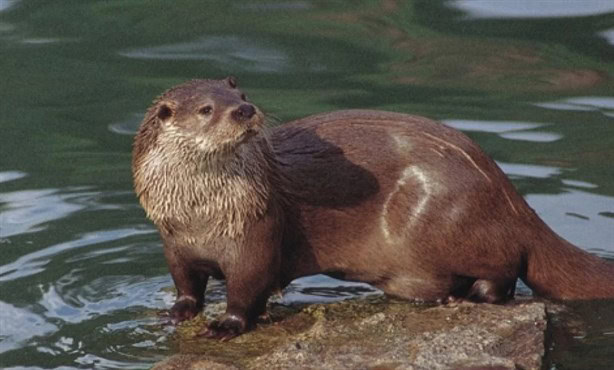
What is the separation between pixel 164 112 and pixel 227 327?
34.0 inches

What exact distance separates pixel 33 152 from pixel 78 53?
188cm

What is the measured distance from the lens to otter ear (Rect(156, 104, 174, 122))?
21.7 ft

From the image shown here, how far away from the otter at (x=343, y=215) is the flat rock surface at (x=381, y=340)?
133mm

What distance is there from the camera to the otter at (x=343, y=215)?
6680 millimetres

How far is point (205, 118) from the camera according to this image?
6531 millimetres

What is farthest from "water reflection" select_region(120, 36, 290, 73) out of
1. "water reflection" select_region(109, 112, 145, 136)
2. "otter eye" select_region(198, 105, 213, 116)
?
"otter eye" select_region(198, 105, 213, 116)

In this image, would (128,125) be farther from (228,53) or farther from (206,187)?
(206,187)

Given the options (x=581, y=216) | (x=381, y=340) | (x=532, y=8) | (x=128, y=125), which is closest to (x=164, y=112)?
(x=381, y=340)

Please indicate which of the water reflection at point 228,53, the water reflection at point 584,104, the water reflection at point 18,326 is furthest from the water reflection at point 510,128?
the water reflection at point 18,326

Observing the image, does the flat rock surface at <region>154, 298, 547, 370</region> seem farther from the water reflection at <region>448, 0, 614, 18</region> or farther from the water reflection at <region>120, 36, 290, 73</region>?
the water reflection at <region>448, 0, 614, 18</region>

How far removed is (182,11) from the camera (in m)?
11.9

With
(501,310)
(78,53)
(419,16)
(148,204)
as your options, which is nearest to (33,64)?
(78,53)

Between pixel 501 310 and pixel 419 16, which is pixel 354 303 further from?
pixel 419 16

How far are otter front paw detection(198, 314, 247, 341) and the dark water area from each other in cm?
17
